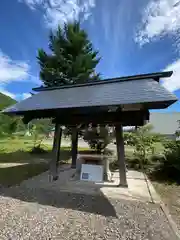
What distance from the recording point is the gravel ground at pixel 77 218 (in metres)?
2.18

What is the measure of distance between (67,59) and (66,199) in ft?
35.6

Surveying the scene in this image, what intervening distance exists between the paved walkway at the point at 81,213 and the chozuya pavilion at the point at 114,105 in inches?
32.1

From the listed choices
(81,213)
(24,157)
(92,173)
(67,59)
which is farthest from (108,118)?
(67,59)

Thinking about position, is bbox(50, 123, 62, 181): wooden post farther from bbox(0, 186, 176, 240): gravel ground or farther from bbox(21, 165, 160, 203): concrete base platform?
bbox(0, 186, 176, 240): gravel ground

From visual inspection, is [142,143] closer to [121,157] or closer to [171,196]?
[121,157]

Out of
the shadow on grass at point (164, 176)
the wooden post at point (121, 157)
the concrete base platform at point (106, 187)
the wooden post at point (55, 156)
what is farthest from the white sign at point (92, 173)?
the shadow on grass at point (164, 176)

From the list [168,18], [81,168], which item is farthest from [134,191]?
[168,18]

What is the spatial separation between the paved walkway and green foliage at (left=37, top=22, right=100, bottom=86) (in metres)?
8.78

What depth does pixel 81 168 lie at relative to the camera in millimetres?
5035

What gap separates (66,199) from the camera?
3.44 meters

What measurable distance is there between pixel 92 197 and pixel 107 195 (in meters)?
0.39

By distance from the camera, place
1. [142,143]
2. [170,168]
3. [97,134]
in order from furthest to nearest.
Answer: [97,134], [142,143], [170,168]

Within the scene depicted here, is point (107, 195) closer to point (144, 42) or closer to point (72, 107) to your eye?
point (72, 107)

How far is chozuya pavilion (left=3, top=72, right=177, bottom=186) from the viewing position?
338 cm
